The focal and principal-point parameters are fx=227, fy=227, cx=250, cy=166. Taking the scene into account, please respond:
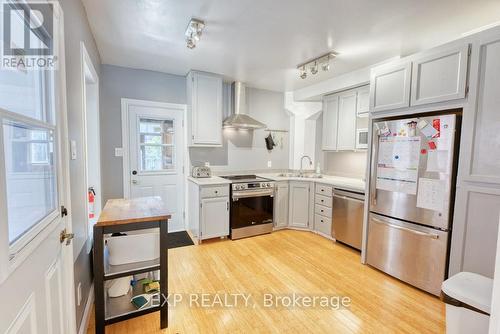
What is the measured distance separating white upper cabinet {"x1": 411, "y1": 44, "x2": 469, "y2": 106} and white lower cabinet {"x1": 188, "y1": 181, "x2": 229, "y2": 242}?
250 cm

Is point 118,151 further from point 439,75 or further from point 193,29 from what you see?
point 439,75

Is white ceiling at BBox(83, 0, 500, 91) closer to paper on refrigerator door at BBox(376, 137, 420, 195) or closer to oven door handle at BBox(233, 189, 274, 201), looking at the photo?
paper on refrigerator door at BBox(376, 137, 420, 195)

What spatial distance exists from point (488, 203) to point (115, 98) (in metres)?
4.16

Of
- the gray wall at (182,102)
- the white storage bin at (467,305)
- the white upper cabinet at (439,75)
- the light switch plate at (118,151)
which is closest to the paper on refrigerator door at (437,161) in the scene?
the white upper cabinet at (439,75)

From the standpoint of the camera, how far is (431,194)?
2.06 meters

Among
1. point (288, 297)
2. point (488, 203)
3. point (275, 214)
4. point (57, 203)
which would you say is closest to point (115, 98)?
point (57, 203)

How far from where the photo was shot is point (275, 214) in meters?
3.74

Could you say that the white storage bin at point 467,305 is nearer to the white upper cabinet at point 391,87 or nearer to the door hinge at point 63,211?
the white upper cabinet at point 391,87

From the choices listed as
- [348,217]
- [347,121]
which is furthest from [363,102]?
[348,217]

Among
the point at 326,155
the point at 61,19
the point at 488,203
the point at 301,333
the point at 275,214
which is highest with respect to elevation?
the point at 61,19

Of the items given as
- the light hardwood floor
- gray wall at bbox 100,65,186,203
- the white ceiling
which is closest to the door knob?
the light hardwood floor

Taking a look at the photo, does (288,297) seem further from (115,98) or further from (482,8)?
(115,98)

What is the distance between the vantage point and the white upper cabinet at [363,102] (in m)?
3.21

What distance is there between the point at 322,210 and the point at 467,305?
7.21 feet
